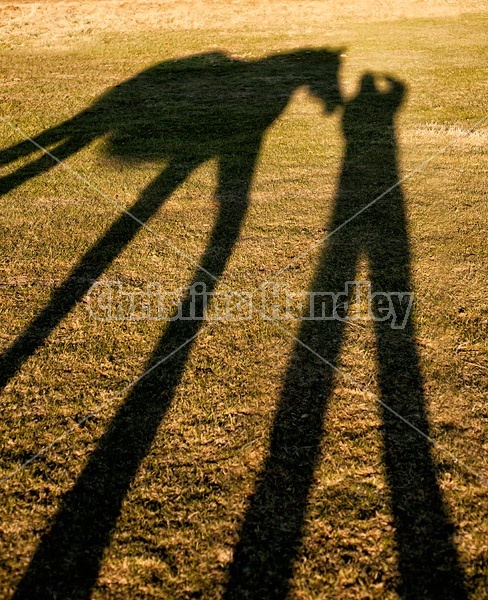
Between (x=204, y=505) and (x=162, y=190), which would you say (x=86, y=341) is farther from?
(x=162, y=190)

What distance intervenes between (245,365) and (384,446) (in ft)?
3.26

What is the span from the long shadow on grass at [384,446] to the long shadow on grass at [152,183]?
27.5 inches

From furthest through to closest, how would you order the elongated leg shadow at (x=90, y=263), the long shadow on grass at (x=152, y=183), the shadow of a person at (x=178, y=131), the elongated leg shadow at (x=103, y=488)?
the shadow of a person at (x=178, y=131) < the elongated leg shadow at (x=90, y=263) < the long shadow on grass at (x=152, y=183) < the elongated leg shadow at (x=103, y=488)

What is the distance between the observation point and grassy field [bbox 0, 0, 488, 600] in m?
2.29

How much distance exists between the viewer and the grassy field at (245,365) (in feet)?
7.50

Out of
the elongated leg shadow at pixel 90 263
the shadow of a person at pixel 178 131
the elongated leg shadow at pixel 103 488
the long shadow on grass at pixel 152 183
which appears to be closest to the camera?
the elongated leg shadow at pixel 103 488

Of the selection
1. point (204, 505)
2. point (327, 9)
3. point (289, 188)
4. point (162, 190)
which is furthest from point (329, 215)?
point (327, 9)

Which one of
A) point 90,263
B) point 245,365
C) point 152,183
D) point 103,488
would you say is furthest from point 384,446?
point 152,183

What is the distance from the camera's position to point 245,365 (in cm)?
327

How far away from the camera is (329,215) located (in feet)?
16.4

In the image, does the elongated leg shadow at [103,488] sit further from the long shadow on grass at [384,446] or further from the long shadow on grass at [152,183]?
the long shadow on grass at [384,446]

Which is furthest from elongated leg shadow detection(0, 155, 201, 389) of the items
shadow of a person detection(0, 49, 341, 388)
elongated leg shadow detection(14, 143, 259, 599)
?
elongated leg shadow detection(14, 143, 259, 599)

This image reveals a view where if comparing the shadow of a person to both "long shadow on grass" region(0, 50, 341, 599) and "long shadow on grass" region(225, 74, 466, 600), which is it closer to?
"long shadow on grass" region(0, 50, 341, 599)

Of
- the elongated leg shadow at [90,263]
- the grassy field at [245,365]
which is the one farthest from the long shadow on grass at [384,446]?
the elongated leg shadow at [90,263]
